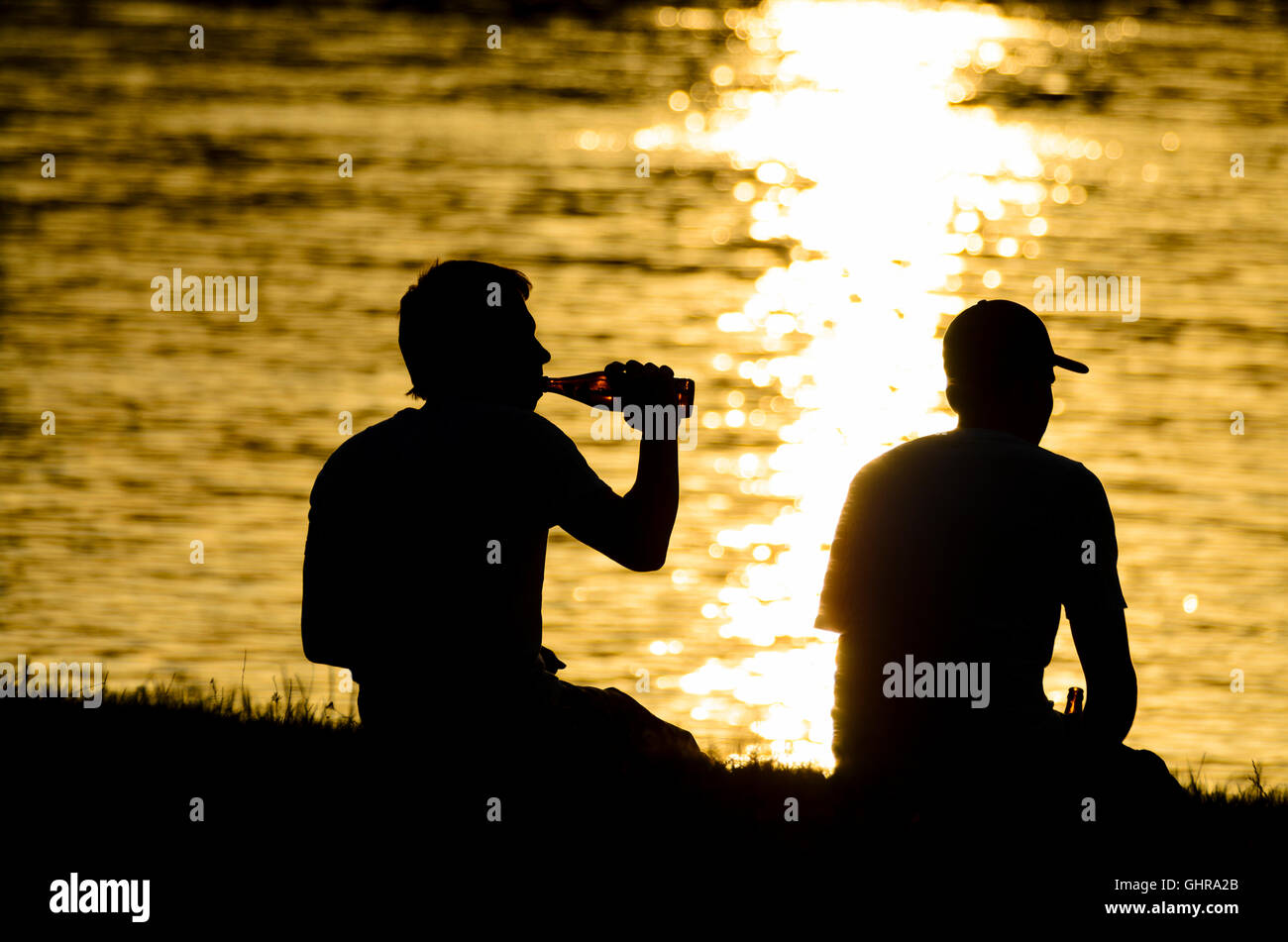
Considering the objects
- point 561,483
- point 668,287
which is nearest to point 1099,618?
point 561,483

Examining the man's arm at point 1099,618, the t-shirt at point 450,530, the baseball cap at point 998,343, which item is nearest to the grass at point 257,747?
the t-shirt at point 450,530

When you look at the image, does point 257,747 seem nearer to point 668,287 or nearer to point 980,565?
point 980,565

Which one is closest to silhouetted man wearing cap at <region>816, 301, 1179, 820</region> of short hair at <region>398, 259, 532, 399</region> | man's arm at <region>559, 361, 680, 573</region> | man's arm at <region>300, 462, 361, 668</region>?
man's arm at <region>559, 361, 680, 573</region>

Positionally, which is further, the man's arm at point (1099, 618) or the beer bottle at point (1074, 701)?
the beer bottle at point (1074, 701)

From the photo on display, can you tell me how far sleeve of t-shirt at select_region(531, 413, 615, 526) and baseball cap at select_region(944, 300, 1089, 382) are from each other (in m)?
0.94

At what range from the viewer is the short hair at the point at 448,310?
431cm

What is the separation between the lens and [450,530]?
4191mm

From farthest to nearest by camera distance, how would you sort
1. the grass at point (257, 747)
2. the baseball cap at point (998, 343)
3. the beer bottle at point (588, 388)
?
the grass at point (257, 747) < the beer bottle at point (588, 388) < the baseball cap at point (998, 343)

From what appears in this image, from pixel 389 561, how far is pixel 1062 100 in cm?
3012

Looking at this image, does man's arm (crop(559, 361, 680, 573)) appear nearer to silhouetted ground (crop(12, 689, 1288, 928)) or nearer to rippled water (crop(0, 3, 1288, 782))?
rippled water (crop(0, 3, 1288, 782))

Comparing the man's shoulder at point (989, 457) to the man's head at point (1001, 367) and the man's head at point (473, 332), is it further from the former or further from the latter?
Answer: the man's head at point (473, 332)

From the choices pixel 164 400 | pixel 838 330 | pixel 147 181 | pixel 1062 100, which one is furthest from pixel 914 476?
pixel 1062 100

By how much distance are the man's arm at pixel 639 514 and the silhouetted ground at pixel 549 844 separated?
0.59m
